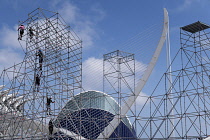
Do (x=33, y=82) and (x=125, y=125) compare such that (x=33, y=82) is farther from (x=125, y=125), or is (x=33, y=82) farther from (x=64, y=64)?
(x=125, y=125)

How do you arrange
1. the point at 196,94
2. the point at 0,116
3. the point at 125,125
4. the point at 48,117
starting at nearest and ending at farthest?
1. the point at 196,94
2. the point at 48,117
3. the point at 0,116
4. the point at 125,125

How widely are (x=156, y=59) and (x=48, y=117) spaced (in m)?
11.9

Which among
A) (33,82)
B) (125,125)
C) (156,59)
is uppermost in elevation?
(156,59)

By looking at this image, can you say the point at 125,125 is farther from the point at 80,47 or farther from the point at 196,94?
the point at 196,94

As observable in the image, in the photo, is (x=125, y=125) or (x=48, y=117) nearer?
(x=48, y=117)

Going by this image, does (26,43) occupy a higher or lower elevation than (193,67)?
higher

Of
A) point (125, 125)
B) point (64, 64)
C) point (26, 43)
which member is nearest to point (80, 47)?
point (64, 64)

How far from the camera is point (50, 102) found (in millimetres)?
29750

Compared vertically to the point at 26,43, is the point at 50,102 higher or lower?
lower

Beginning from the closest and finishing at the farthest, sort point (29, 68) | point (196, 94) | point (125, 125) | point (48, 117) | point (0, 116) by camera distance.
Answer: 1. point (196, 94)
2. point (48, 117)
3. point (29, 68)
4. point (0, 116)
5. point (125, 125)

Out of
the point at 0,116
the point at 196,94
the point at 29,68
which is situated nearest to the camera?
the point at 196,94

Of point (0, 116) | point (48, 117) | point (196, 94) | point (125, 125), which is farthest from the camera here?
point (125, 125)

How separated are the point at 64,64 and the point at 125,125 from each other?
16.9m

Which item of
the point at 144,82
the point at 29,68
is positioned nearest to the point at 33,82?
the point at 29,68
